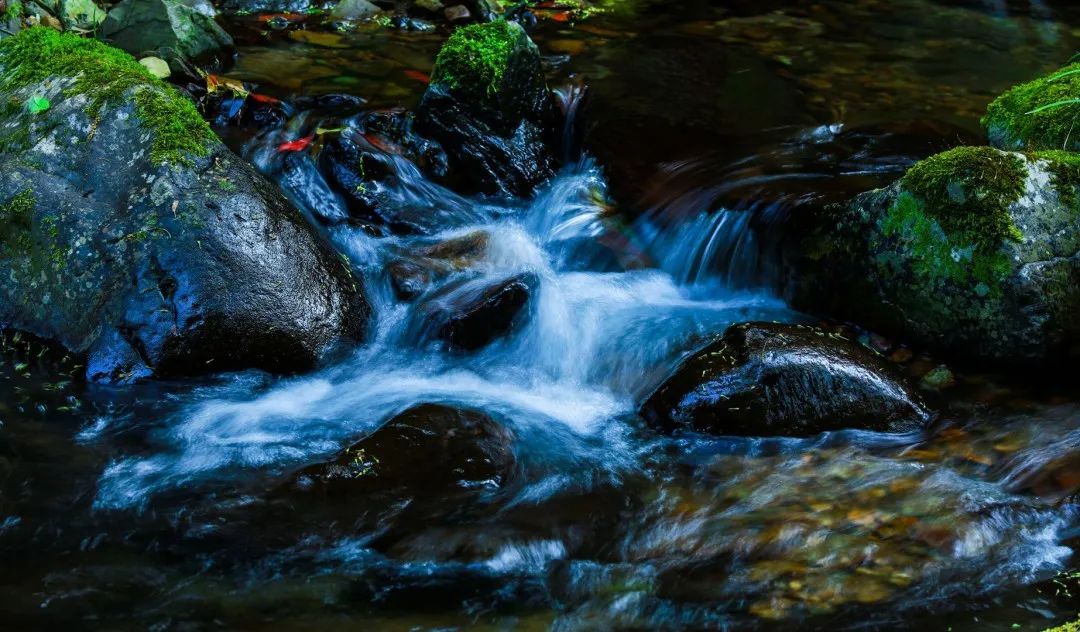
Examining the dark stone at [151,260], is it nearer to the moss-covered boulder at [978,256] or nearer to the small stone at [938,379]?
the moss-covered boulder at [978,256]

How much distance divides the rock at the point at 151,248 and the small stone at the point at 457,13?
6408 millimetres

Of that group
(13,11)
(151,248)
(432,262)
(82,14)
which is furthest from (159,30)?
(151,248)

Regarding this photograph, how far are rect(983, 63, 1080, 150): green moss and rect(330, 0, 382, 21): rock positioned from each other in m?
7.72

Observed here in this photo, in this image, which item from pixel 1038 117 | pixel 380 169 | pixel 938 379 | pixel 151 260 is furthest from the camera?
pixel 380 169

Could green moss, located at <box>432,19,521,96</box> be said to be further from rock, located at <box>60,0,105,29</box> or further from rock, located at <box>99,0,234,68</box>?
rock, located at <box>60,0,105,29</box>

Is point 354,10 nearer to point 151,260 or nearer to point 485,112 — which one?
point 485,112

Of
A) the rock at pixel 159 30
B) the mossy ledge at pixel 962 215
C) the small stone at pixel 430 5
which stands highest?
the small stone at pixel 430 5

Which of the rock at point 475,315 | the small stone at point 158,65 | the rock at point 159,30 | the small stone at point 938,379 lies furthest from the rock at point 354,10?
the small stone at point 938,379

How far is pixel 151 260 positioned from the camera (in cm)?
480

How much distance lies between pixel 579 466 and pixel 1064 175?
10.2 feet

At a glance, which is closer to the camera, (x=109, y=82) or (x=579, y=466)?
(x=579, y=466)

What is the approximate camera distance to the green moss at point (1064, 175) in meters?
4.81

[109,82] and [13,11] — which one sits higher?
[13,11]

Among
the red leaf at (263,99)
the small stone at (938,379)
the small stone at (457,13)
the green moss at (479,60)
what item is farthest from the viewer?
the small stone at (457,13)
